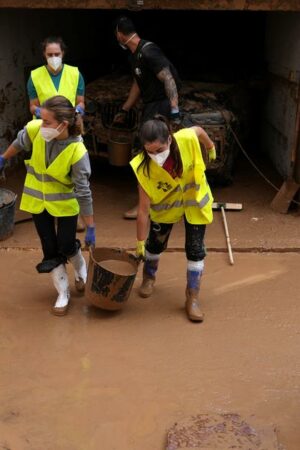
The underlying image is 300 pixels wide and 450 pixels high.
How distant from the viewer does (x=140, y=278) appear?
4.95 m

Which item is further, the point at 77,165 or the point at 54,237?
the point at 54,237

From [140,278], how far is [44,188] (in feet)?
4.48

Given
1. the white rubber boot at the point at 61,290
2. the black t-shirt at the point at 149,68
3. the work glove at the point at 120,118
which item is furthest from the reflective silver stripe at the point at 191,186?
the work glove at the point at 120,118

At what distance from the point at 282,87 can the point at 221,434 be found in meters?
5.34

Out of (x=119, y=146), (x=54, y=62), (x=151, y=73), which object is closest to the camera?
(x=54, y=62)

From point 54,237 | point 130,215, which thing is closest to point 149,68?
point 130,215

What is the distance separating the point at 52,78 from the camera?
5.23 metres

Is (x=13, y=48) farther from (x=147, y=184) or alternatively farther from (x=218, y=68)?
(x=147, y=184)

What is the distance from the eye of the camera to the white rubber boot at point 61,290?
4.28 meters

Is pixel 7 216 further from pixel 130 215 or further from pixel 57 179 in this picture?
pixel 57 179

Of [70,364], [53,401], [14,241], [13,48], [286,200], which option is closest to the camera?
[53,401]

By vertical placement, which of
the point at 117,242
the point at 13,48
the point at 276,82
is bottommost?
the point at 117,242

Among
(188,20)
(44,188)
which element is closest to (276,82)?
(188,20)

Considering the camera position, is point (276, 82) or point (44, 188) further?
point (276, 82)
